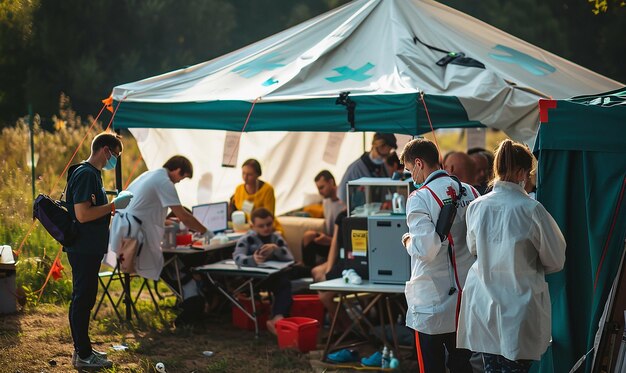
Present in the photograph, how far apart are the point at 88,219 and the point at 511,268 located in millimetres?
3078

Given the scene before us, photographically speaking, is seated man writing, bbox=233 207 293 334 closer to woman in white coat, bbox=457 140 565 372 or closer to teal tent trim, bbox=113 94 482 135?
teal tent trim, bbox=113 94 482 135

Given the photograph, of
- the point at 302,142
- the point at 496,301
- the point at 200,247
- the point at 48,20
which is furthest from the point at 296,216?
the point at 48,20

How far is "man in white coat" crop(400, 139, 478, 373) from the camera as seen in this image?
184 inches

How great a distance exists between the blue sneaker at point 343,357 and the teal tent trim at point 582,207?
1.91 meters

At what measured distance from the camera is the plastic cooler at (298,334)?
280 inches

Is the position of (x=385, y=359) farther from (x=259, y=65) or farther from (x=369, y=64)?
(x=259, y=65)

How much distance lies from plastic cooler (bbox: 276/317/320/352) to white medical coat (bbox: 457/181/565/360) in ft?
9.66

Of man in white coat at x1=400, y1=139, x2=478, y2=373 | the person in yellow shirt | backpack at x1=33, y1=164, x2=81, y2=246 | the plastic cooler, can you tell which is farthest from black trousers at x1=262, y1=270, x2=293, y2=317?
man in white coat at x1=400, y1=139, x2=478, y2=373

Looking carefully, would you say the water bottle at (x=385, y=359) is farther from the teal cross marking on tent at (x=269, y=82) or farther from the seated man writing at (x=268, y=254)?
the teal cross marking on tent at (x=269, y=82)

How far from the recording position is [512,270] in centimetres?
417

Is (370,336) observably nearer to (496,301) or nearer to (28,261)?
(496,301)

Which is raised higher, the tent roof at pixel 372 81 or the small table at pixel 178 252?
the tent roof at pixel 372 81

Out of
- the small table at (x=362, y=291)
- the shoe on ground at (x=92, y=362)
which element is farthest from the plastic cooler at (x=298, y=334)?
the shoe on ground at (x=92, y=362)

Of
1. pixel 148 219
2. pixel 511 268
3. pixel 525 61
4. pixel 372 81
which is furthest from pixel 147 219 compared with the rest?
pixel 511 268
